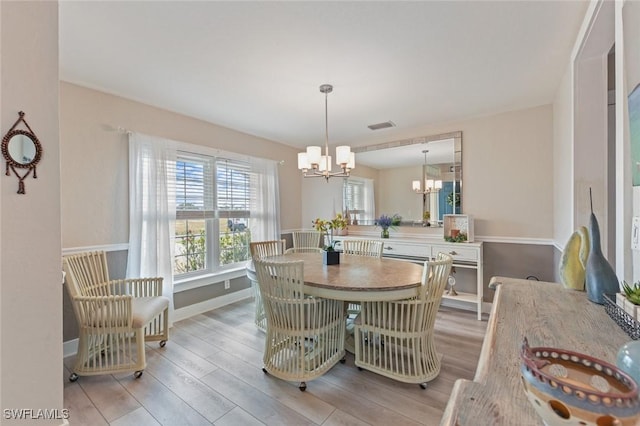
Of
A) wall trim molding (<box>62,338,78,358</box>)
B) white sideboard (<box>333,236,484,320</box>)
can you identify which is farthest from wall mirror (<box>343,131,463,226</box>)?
wall trim molding (<box>62,338,78,358</box>)

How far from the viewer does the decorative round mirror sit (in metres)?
0.94

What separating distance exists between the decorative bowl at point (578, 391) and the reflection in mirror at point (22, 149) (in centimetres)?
161

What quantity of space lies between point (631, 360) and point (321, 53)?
2.27 metres

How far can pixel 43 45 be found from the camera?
40.2 inches

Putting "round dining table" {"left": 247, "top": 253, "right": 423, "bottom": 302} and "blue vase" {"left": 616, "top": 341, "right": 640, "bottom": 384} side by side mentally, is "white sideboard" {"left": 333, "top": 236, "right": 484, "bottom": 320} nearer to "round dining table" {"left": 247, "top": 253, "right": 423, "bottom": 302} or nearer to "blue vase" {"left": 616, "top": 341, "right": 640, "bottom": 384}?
"round dining table" {"left": 247, "top": 253, "right": 423, "bottom": 302}

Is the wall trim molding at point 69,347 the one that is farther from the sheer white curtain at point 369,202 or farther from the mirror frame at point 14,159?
the sheer white curtain at point 369,202

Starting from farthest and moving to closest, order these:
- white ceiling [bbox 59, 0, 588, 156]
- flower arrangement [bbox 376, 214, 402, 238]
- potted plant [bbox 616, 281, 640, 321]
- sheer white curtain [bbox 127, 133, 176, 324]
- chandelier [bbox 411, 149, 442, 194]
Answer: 1. flower arrangement [bbox 376, 214, 402, 238]
2. chandelier [bbox 411, 149, 442, 194]
3. sheer white curtain [bbox 127, 133, 176, 324]
4. white ceiling [bbox 59, 0, 588, 156]
5. potted plant [bbox 616, 281, 640, 321]

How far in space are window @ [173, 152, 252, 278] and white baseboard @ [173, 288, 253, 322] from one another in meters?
0.41

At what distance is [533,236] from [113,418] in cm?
430

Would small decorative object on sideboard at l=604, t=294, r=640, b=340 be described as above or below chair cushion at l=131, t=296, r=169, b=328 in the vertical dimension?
above

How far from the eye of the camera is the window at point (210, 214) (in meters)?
3.42

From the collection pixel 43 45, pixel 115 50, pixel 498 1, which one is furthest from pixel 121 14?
pixel 498 1

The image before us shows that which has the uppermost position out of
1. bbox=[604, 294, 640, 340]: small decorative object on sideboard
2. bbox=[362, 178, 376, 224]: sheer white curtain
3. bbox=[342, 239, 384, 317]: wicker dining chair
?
bbox=[362, 178, 376, 224]: sheer white curtain

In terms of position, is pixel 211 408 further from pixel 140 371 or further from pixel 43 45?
pixel 43 45
